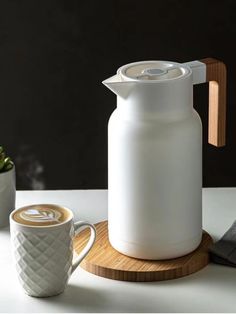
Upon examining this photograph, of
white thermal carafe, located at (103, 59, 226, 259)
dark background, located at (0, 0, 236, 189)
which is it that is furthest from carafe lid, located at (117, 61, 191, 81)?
dark background, located at (0, 0, 236, 189)

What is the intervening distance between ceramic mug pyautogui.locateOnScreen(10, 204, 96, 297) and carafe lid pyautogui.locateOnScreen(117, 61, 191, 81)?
243 millimetres

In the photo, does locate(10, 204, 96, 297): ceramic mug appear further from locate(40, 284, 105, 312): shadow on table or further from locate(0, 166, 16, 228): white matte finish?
locate(0, 166, 16, 228): white matte finish

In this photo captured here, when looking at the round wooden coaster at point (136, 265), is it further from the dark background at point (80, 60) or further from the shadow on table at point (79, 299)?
the dark background at point (80, 60)

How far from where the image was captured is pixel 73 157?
103 inches

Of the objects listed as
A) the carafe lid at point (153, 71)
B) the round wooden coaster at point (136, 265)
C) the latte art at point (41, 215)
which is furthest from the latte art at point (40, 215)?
the carafe lid at point (153, 71)

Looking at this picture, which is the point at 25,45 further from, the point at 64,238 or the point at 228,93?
the point at 64,238

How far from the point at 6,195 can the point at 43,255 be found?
0.29 m

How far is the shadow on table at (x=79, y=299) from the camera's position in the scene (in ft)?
4.07

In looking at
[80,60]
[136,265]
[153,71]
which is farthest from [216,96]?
[80,60]

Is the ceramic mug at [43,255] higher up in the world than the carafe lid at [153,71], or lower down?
lower down

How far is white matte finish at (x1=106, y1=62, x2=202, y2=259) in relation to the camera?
4.23 feet

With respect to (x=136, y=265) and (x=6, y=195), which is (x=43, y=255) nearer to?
(x=136, y=265)

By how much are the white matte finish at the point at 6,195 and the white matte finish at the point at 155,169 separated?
0.22m

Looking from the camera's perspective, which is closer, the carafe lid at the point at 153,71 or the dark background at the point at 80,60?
the carafe lid at the point at 153,71
